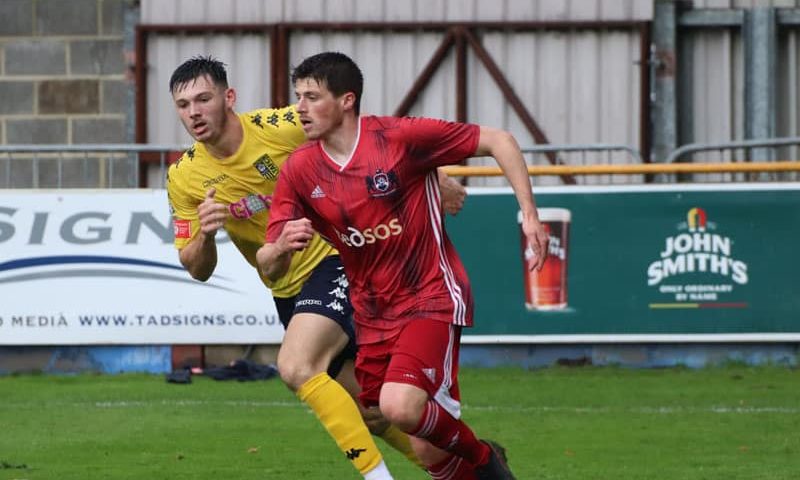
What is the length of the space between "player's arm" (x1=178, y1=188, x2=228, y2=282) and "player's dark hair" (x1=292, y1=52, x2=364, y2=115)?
2.05ft

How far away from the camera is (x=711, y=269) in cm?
1320

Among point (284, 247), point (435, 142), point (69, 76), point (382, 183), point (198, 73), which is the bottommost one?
point (284, 247)

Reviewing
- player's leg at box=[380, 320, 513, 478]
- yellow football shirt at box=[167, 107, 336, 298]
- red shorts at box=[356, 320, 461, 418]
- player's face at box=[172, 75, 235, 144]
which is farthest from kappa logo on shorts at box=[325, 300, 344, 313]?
player's face at box=[172, 75, 235, 144]

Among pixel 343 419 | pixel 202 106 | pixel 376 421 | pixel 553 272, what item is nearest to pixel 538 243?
pixel 343 419

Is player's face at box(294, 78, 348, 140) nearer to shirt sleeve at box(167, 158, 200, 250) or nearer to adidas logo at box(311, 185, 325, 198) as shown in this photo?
adidas logo at box(311, 185, 325, 198)

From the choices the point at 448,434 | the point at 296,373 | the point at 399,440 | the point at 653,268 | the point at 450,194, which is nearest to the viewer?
the point at 448,434

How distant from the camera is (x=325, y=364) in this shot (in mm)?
7418

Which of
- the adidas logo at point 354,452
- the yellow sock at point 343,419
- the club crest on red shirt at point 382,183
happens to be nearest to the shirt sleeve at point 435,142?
the club crest on red shirt at point 382,183

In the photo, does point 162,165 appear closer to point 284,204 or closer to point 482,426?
point 482,426

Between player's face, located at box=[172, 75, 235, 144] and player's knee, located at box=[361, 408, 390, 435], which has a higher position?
player's face, located at box=[172, 75, 235, 144]

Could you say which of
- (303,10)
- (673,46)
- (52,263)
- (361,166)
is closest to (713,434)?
(361,166)

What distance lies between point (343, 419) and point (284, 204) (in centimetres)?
97

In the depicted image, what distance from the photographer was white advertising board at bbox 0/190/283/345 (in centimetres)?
1341

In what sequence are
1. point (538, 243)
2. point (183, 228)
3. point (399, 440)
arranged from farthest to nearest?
point (183, 228) → point (399, 440) → point (538, 243)
